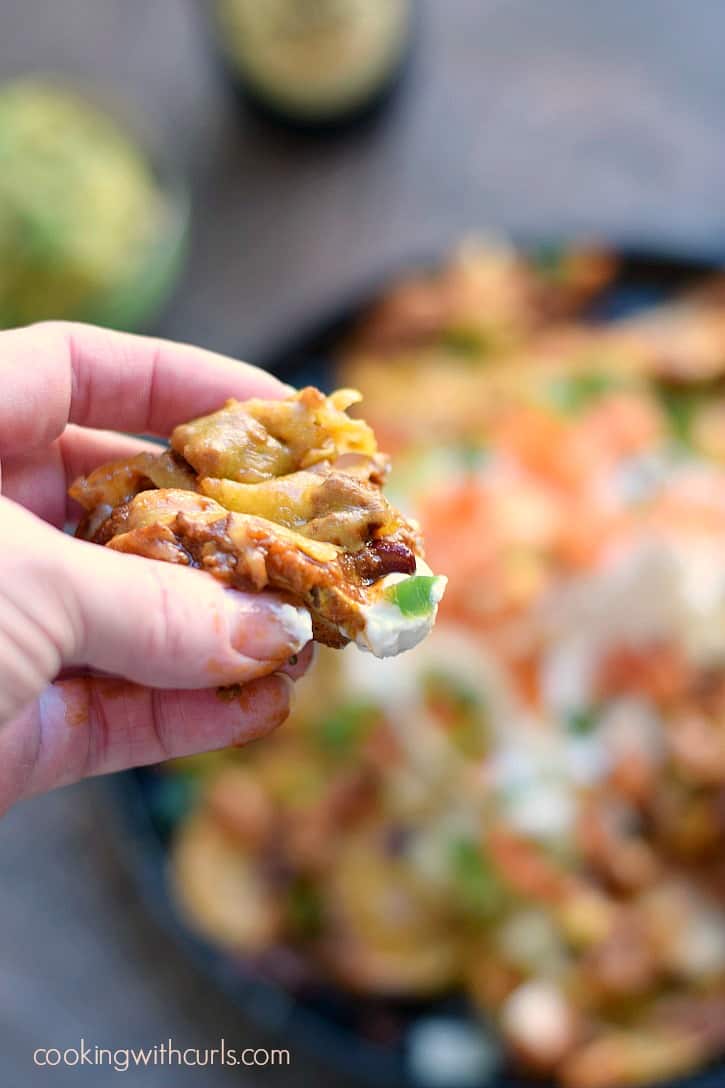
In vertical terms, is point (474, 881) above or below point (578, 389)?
below

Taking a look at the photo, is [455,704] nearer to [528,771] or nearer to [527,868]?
[528,771]

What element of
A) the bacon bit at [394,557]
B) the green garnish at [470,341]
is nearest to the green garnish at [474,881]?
the green garnish at [470,341]

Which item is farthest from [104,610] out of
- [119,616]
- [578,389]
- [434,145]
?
[434,145]

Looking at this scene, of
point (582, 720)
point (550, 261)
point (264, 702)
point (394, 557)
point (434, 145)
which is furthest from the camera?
point (434, 145)

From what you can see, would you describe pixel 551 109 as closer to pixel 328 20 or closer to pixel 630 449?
pixel 328 20

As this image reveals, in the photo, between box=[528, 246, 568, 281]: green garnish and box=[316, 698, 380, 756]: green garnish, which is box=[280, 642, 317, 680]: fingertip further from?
box=[528, 246, 568, 281]: green garnish

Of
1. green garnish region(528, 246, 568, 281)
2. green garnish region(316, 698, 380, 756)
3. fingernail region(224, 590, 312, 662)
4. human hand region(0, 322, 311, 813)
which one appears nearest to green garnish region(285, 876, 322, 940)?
green garnish region(316, 698, 380, 756)

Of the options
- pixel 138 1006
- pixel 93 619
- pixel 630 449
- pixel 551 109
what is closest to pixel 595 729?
pixel 630 449
